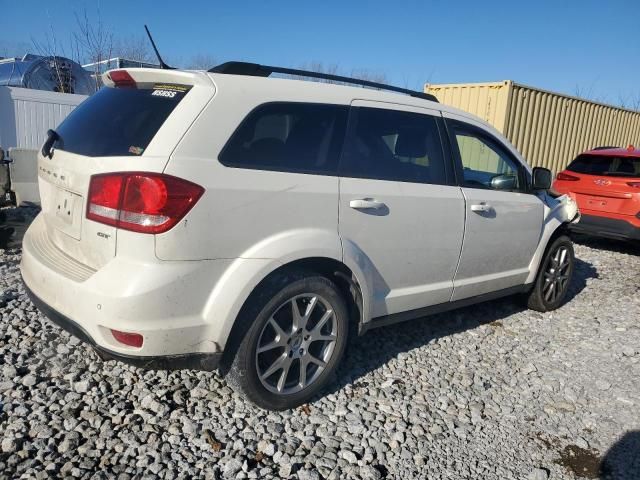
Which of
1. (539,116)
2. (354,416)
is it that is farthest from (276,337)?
(539,116)

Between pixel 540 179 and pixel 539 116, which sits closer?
pixel 540 179

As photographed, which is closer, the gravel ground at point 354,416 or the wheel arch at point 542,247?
the gravel ground at point 354,416

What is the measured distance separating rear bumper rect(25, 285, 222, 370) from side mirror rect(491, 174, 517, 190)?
262 centimetres

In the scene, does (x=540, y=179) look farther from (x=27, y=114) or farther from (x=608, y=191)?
(x=27, y=114)

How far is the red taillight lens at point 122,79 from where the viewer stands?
282 cm

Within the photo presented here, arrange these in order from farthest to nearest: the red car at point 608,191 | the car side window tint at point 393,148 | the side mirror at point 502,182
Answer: the red car at point 608,191 < the side mirror at point 502,182 < the car side window tint at point 393,148

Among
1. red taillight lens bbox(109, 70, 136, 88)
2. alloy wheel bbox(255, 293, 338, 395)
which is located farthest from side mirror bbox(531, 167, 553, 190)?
red taillight lens bbox(109, 70, 136, 88)

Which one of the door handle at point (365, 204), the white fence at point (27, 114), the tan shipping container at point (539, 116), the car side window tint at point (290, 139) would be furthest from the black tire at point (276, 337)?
the tan shipping container at point (539, 116)

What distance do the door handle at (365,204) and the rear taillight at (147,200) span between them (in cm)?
95

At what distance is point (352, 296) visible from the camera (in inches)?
124

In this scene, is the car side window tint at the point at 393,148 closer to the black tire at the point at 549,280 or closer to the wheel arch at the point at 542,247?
the wheel arch at the point at 542,247

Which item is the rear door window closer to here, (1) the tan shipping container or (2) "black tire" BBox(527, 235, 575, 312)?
(2) "black tire" BBox(527, 235, 575, 312)

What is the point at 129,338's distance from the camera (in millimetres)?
2410

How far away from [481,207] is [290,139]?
1.70 metres
